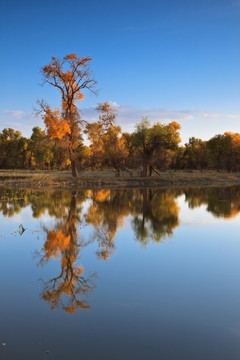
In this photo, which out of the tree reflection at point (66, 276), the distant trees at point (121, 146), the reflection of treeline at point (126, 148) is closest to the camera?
the tree reflection at point (66, 276)

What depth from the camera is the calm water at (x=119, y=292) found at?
5527 millimetres


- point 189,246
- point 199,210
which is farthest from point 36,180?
point 189,246

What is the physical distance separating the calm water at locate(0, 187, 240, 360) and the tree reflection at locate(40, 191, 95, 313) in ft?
0.07

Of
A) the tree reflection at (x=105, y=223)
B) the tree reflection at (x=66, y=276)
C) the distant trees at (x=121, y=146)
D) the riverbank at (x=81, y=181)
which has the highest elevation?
the distant trees at (x=121, y=146)

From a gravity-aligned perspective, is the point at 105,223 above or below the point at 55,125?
below

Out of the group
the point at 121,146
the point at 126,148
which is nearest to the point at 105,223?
the point at 121,146

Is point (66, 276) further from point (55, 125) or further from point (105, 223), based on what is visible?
point (55, 125)

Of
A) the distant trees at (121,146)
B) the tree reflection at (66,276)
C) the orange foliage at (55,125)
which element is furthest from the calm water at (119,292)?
the distant trees at (121,146)

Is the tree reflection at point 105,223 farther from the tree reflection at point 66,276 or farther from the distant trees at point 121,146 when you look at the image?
the distant trees at point 121,146

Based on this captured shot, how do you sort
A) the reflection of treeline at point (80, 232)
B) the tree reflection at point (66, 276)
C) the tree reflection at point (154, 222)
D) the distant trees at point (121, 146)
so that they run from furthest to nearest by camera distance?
the distant trees at point (121, 146), the tree reflection at point (154, 222), the reflection of treeline at point (80, 232), the tree reflection at point (66, 276)

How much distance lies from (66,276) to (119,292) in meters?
1.77

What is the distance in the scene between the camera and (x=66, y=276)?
29.0 feet

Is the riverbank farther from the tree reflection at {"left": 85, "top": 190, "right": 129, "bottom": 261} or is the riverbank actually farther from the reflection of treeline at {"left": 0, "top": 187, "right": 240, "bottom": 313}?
the tree reflection at {"left": 85, "top": 190, "right": 129, "bottom": 261}

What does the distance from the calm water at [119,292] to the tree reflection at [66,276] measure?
0.07ft
